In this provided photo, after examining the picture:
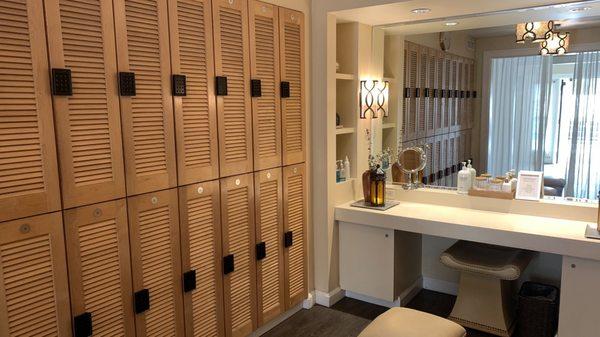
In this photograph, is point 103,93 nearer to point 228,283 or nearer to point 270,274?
point 228,283

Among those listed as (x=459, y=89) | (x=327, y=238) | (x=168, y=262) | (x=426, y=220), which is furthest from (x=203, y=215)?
(x=459, y=89)

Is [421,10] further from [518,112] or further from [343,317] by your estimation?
[343,317]

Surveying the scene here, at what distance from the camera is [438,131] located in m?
3.53

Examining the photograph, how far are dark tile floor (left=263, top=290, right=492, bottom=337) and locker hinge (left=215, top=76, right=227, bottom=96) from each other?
1656 millimetres

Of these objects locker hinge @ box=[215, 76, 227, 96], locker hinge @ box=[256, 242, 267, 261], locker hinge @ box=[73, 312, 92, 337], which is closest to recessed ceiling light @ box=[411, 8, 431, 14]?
locker hinge @ box=[215, 76, 227, 96]

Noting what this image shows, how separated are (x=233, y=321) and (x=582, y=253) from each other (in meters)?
2.03

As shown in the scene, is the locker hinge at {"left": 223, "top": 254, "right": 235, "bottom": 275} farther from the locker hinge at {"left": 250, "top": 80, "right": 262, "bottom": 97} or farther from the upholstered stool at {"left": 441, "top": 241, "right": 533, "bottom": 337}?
the upholstered stool at {"left": 441, "top": 241, "right": 533, "bottom": 337}

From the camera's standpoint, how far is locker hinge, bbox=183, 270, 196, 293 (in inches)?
93.8

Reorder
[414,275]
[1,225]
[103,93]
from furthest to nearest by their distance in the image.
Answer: [414,275], [103,93], [1,225]


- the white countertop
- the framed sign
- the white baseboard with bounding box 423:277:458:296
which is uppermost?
the framed sign

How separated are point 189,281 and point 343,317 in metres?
1.33

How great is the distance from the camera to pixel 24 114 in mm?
1690

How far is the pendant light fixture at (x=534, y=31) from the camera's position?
9.72 feet

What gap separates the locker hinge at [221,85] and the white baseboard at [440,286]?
2329mm
